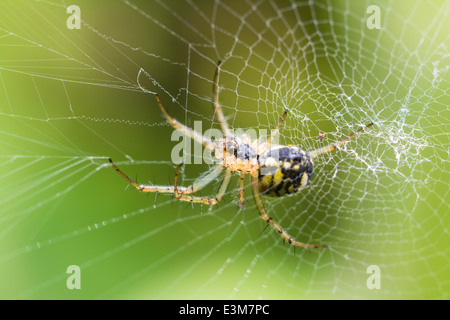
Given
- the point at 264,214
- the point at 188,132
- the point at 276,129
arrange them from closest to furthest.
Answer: the point at 188,132 < the point at 276,129 < the point at 264,214

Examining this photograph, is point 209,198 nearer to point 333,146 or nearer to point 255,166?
point 255,166

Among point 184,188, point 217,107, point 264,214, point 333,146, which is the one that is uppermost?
point 217,107

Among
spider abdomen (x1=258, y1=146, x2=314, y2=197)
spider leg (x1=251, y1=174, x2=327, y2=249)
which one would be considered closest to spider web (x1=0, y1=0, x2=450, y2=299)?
spider leg (x1=251, y1=174, x2=327, y2=249)

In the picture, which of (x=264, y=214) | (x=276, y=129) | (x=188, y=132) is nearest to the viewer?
(x=188, y=132)

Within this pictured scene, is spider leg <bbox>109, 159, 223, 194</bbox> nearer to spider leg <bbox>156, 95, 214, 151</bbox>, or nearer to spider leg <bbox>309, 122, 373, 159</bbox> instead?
spider leg <bbox>156, 95, 214, 151</bbox>

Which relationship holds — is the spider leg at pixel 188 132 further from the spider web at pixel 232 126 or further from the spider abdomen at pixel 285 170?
the spider abdomen at pixel 285 170

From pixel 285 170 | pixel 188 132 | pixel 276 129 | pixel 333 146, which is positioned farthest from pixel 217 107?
pixel 333 146
